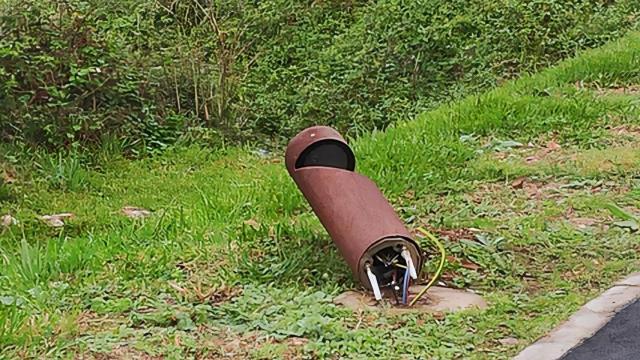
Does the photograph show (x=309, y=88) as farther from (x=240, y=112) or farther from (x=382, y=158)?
(x=382, y=158)

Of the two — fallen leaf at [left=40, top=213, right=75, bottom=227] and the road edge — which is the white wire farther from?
fallen leaf at [left=40, top=213, right=75, bottom=227]

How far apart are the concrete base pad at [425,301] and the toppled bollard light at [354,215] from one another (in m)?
0.04

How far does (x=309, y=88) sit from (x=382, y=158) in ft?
15.4

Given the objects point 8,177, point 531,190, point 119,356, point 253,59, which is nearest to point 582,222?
point 531,190

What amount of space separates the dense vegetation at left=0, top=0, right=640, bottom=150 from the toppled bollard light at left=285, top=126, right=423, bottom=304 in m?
4.56

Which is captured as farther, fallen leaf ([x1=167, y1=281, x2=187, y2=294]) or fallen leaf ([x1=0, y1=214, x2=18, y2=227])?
fallen leaf ([x1=0, y1=214, x2=18, y2=227])

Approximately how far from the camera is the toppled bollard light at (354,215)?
394 centimetres

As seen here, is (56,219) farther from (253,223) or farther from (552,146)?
(552,146)

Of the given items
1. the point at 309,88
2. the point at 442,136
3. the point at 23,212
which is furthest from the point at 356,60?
the point at 23,212

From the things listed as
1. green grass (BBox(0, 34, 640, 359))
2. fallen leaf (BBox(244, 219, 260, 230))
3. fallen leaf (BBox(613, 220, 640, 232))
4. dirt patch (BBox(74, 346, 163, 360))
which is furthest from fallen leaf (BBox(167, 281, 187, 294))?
fallen leaf (BBox(613, 220, 640, 232))

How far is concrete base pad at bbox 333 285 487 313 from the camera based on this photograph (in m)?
3.85

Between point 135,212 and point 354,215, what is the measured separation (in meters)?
3.19

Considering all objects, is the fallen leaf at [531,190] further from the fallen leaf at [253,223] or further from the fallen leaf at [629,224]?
the fallen leaf at [253,223]

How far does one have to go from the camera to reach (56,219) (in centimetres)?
661
